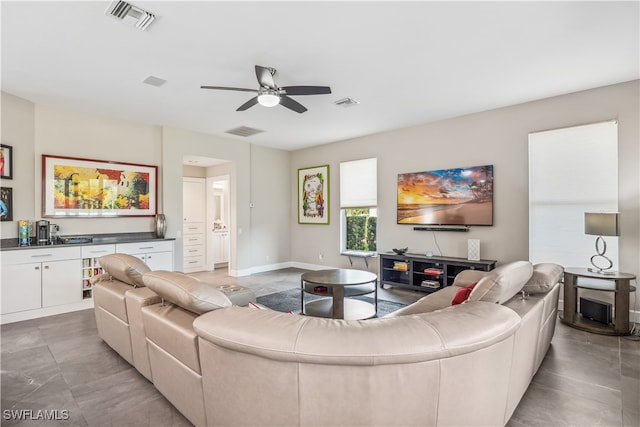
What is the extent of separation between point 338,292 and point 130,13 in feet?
10.3

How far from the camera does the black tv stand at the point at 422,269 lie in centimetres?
479

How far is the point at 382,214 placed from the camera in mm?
6168

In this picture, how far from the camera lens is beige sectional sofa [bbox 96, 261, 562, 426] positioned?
121 cm

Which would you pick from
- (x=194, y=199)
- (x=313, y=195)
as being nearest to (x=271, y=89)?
(x=313, y=195)

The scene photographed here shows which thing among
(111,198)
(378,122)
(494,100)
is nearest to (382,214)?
(378,122)

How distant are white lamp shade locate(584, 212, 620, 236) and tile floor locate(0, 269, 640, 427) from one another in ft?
3.58

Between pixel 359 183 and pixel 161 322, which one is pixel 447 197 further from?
pixel 161 322

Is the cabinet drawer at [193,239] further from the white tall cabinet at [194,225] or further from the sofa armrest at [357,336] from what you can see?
the sofa armrest at [357,336]

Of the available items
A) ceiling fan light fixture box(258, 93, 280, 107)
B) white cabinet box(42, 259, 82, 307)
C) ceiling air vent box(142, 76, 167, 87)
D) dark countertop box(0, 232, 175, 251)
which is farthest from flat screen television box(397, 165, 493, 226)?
white cabinet box(42, 259, 82, 307)

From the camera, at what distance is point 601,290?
3.32 m

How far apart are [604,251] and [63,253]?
6.74 meters

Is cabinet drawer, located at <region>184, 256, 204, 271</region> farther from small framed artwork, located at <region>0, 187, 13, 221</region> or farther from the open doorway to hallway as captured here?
small framed artwork, located at <region>0, 187, 13, 221</region>

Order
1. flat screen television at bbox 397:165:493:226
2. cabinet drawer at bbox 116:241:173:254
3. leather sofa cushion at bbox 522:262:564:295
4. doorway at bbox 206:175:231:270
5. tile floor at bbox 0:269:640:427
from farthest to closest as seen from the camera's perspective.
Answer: doorway at bbox 206:175:231:270 → flat screen television at bbox 397:165:493:226 → cabinet drawer at bbox 116:241:173:254 → leather sofa cushion at bbox 522:262:564:295 → tile floor at bbox 0:269:640:427

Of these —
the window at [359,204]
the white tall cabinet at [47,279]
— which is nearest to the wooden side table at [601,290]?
the window at [359,204]
